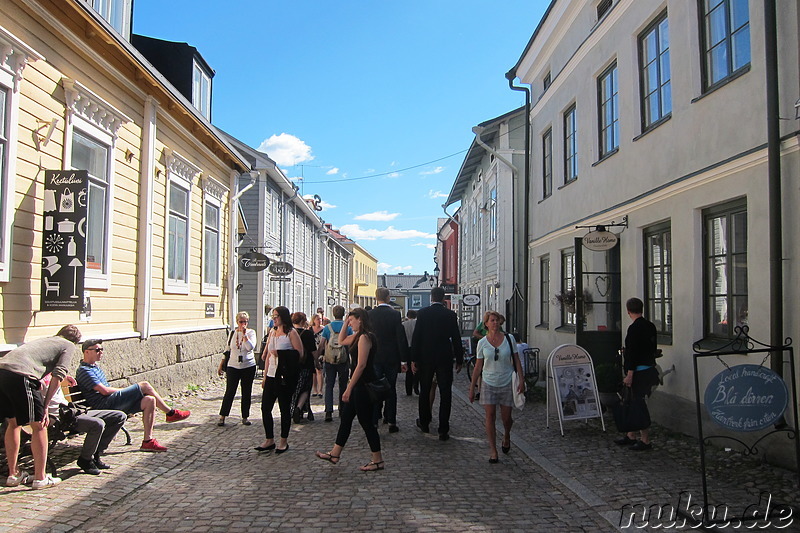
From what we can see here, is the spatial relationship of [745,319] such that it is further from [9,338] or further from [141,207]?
[141,207]

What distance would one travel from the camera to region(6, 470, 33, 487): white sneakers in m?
5.48

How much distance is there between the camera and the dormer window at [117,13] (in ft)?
31.0

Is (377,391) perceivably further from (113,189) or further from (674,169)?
(113,189)

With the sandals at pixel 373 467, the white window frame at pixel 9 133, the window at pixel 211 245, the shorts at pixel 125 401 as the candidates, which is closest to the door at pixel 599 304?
the sandals at pixel 373 467

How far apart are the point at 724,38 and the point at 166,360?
955cm

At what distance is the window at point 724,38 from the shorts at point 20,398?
7.36 metres

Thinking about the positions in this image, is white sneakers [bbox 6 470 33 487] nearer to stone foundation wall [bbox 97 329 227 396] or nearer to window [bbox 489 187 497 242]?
stone foundation wall [bbox 97 329 227 396]

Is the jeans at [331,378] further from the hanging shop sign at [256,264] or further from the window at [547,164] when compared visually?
the hanging shop sign at [256,264]

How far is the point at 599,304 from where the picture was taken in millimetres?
11234

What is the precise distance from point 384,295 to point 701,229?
393 cm

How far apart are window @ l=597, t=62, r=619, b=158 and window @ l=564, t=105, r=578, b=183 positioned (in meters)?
1.12

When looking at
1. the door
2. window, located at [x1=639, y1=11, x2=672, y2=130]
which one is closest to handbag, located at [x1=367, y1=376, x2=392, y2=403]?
the door

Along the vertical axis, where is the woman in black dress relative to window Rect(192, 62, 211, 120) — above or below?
below

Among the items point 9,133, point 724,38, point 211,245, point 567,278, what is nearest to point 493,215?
point 567,278
